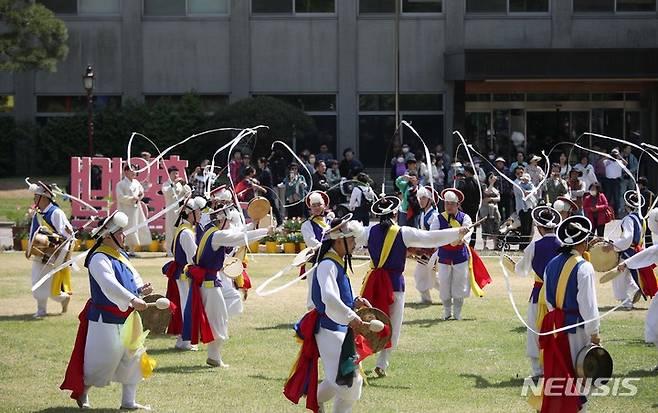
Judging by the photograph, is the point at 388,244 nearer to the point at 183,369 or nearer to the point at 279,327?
the point at 183,369

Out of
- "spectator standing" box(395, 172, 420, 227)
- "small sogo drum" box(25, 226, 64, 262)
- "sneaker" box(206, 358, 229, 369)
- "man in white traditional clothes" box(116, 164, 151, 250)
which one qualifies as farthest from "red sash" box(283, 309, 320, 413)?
"man in white traditional clothes" box(116, 164, 151, 250)

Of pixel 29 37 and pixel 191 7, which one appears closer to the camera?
pixel 29 37

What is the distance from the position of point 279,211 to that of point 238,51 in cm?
1298

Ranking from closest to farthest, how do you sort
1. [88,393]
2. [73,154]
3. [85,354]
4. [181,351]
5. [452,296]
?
[85,354], [88,393], [181,351], [452,296], [73,154]

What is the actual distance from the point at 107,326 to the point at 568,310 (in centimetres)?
405

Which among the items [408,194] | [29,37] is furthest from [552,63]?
[408,194]

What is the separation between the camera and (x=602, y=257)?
13.7 meters

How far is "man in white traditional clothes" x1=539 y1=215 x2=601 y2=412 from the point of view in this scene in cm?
973

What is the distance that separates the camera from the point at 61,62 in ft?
125

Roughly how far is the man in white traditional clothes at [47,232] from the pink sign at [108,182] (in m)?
9.29

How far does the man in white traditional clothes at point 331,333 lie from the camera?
982 centimetres

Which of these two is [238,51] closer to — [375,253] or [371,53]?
[371,53]

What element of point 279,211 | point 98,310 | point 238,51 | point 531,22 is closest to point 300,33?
point 238,51

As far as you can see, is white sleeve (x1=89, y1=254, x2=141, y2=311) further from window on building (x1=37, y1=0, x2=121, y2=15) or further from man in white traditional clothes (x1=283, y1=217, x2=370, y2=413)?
window on building (x1=37, y1=0, x2=121, y2=15)
